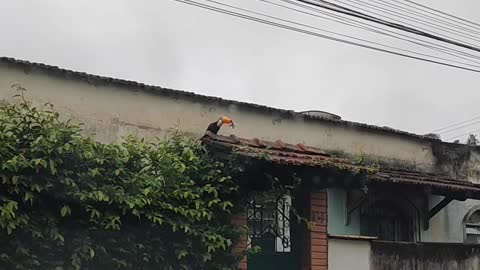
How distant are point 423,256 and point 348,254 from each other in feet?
5.23

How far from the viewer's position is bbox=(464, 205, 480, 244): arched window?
50.4ft

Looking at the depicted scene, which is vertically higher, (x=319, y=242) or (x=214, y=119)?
(x=214, y=119)

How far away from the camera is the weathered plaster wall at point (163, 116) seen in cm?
1027

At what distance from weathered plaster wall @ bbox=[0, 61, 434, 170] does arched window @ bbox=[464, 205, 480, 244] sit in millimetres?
2098

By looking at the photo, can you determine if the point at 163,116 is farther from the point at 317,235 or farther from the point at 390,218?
the point at 390,218

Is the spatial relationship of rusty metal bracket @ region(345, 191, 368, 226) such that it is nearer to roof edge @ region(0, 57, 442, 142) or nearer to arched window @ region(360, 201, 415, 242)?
arched window @ region(360, 201, 415, 242)

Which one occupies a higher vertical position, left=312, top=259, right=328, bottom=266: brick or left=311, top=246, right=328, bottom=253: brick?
left=311, top=246, right=328, bottom=253: brick

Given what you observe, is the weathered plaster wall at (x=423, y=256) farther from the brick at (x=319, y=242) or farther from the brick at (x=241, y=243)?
the brick at (x=241, y=243)

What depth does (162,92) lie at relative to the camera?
11.4 meters

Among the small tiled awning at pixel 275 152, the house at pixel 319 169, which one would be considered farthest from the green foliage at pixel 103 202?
the house at pixel 319 169

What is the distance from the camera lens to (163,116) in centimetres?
1145

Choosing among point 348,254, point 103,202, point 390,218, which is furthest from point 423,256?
point 103,202

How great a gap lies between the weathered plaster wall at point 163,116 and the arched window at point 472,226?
2098mm

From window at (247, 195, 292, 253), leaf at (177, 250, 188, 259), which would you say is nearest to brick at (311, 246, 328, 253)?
window at (247, 195, 292, 253)
